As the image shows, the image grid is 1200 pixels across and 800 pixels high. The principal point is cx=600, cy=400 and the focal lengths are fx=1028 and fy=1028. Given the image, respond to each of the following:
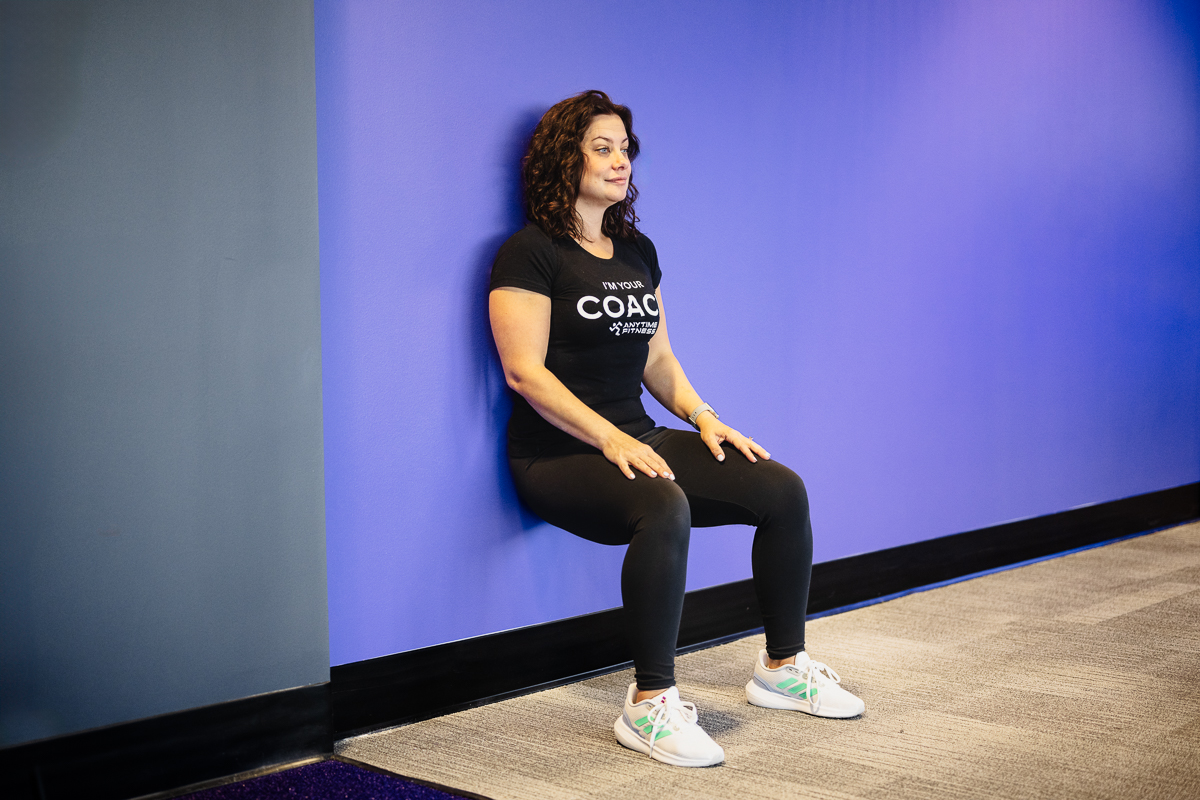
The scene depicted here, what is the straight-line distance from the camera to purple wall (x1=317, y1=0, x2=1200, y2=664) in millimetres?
1973

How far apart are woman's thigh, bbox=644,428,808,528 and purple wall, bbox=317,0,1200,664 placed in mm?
361

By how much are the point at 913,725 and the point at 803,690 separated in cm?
21

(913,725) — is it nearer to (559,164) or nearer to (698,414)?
(698,414)

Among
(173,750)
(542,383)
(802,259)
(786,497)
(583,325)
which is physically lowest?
(173,750)

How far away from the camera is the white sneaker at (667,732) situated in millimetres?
1750

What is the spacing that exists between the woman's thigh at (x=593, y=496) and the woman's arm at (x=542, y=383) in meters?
0.03

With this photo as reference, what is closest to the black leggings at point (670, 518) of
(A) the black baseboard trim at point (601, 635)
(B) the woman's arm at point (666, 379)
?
(B) the woman's arm at point (666, 379)

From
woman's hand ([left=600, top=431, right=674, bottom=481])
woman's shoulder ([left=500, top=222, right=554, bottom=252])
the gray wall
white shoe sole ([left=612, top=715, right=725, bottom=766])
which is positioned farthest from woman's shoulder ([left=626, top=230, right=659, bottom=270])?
white shoe sole ([left=612, top=715, right=725, bottom=766])

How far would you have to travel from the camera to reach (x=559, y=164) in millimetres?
2119

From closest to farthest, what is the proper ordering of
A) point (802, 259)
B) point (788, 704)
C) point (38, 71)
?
point (38, 71), point (788, 704), point (802, 259)

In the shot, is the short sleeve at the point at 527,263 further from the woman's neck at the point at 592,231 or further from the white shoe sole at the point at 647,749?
the white shoe sole at the point at 647,749

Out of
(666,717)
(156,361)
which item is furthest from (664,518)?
(156,361)

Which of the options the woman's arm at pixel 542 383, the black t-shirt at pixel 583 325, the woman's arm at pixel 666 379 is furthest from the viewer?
the woman's arm at pixel 666 379

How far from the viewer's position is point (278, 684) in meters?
1.80
